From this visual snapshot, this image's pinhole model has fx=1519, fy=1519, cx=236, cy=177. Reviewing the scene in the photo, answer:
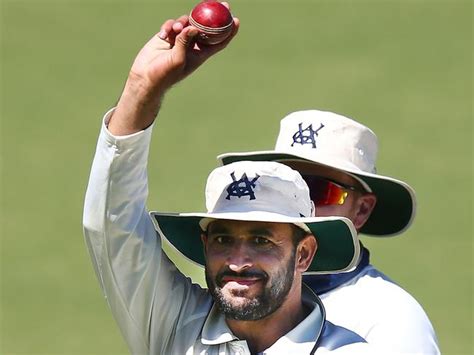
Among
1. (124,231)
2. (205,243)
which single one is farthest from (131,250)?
(205,243)

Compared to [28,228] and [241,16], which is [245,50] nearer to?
[241,16]

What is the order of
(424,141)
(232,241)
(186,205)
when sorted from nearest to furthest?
(232,241), (186,205), (424,141)

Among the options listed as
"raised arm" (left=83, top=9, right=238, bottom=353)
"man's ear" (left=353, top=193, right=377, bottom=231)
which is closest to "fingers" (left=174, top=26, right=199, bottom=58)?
"raised arm" (left=83, top=9, right=238, bottom=353)

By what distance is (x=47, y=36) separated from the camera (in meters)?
14.0

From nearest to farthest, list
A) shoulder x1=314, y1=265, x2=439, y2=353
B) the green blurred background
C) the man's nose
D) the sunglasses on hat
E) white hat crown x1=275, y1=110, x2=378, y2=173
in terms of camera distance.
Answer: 1. the man's nose
2. shoulder x1=314, y1=265, x2=439, y2=353
3. the sunglasses on hat
4. white hat crown x1=275, y1=110, x2=378, y2=173
5. the green blurred background

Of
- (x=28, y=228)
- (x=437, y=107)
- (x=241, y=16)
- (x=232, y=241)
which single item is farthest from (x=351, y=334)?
(x=241, y=16)

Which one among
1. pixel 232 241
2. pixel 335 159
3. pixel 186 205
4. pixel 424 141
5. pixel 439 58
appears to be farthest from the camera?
pixel 439 58

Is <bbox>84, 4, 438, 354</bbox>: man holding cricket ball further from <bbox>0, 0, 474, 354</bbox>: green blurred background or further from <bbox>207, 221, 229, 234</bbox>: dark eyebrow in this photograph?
<bbox>0, 0, 474, 354</bbox>: green blurred background

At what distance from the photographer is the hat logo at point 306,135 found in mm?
5773

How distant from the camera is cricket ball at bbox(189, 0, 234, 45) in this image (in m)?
4.41

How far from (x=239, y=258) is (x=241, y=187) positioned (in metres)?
0.27

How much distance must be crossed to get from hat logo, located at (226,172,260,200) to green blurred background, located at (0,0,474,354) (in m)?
5.89

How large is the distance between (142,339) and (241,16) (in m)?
9.65

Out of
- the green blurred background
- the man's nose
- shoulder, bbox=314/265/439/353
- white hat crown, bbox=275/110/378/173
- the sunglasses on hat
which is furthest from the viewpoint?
the green blurred background
